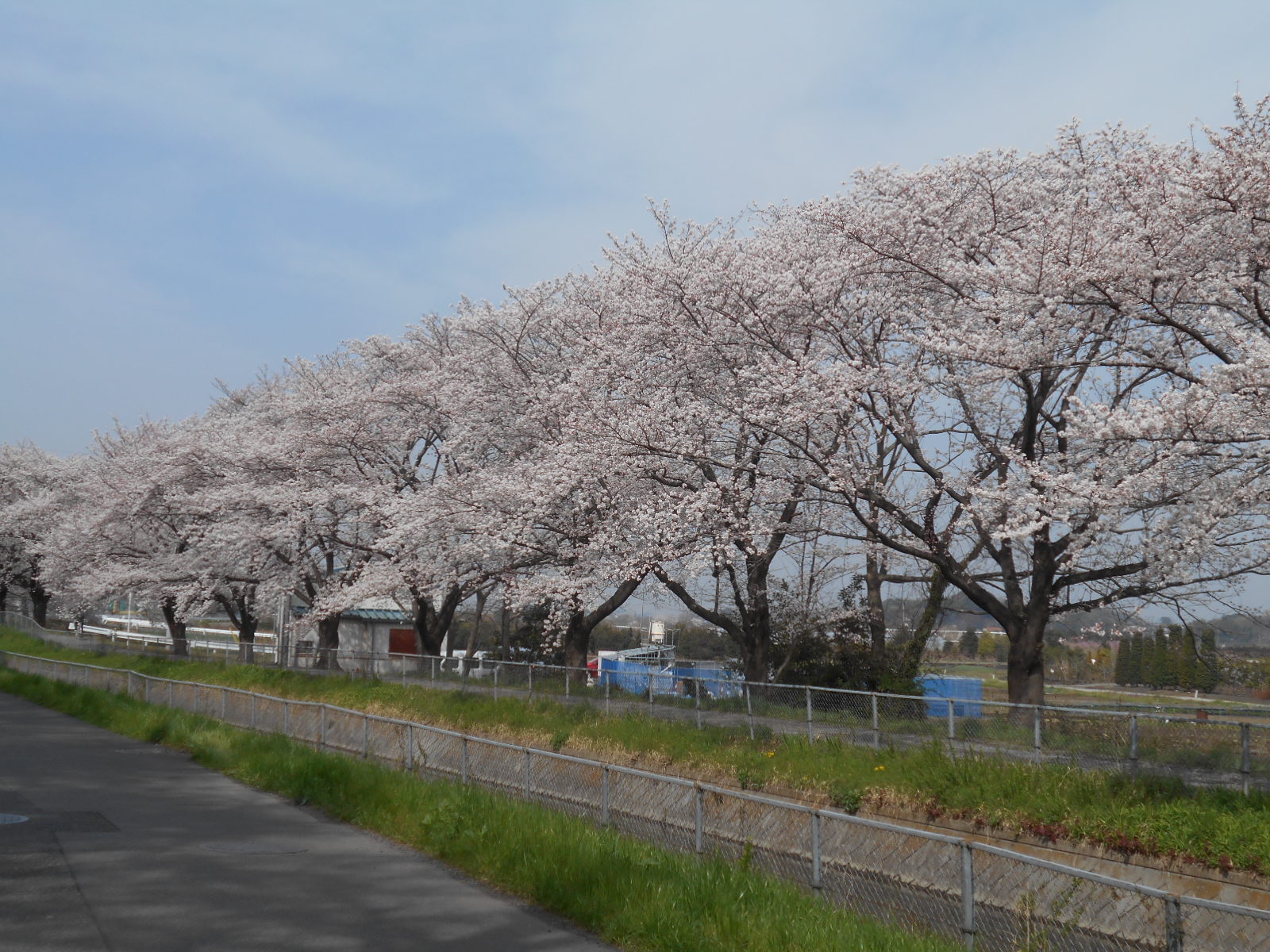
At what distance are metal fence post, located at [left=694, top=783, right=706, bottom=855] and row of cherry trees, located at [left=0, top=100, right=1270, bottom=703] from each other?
6887mm

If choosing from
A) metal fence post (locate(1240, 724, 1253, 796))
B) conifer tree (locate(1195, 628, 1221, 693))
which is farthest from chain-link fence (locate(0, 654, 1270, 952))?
conifer tree (locate(1195, 628, 1221, 693))

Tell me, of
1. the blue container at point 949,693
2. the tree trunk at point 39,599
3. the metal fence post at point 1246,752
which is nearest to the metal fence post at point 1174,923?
the metal fence post at point 1246,752

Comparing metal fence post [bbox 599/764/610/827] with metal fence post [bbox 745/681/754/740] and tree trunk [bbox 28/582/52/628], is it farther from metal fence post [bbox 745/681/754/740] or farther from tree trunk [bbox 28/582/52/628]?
tree trunk [bbox 28/582/52/628]

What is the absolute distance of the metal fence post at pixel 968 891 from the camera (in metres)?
7.44

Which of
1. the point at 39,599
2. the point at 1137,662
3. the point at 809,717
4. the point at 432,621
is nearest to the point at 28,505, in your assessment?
the point at 39,599

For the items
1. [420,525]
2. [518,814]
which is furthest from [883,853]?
[420,525]

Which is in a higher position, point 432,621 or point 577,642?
point 432,621

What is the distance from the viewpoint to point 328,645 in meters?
40.9

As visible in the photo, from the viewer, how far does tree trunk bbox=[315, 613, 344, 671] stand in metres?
34.7

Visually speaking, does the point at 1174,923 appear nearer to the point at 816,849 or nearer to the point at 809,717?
the point at 816,849

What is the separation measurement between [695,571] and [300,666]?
20.7 m

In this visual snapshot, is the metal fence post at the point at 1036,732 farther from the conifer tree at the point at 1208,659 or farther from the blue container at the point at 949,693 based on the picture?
the conifer tree at the point at 1208,659

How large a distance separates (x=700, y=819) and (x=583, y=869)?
1.55 meters

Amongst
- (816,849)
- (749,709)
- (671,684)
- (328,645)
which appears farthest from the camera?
(328,645)
